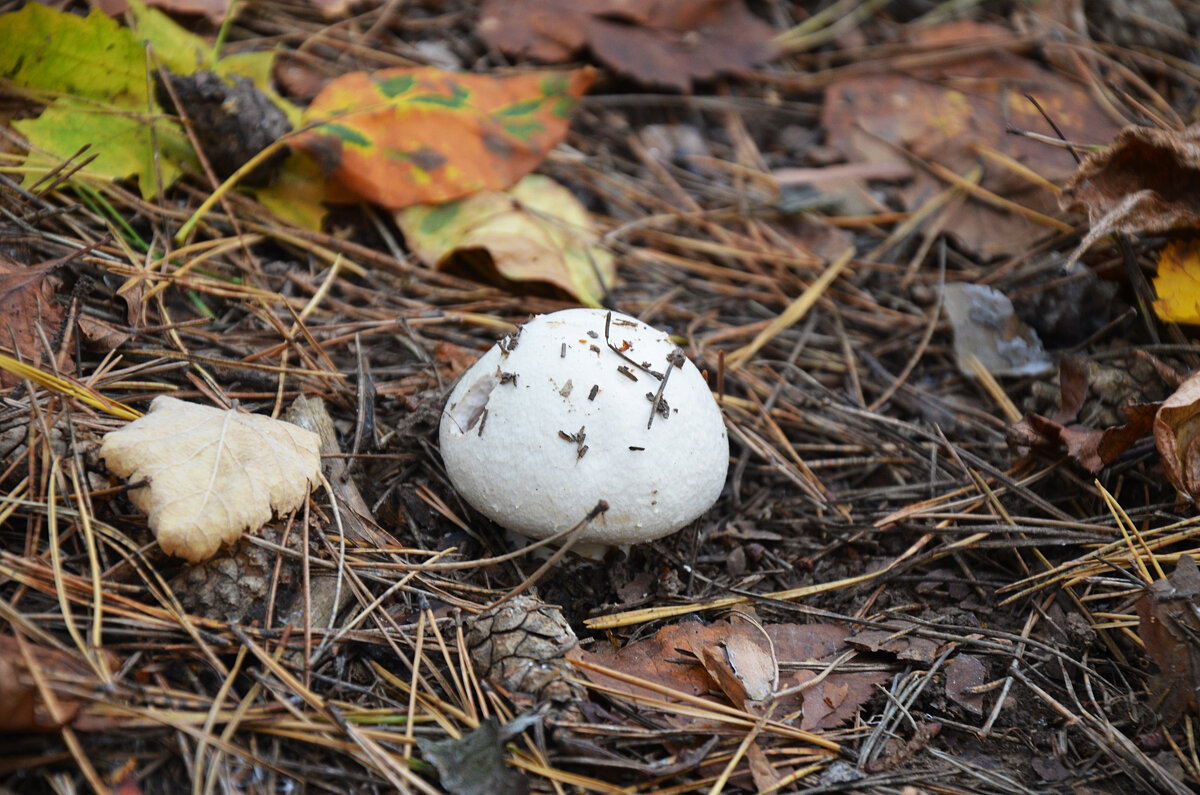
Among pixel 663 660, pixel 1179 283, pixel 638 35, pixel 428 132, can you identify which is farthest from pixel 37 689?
pixel 638 35

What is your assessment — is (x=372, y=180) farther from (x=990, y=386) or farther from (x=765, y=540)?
(x=990, y=386)

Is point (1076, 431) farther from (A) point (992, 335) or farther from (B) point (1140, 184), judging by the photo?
(B) point (1140, 184)

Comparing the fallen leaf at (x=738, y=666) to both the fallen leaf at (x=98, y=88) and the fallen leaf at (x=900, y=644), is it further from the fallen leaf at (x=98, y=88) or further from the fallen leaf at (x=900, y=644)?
the fallen leaf at (x=98, y=88)

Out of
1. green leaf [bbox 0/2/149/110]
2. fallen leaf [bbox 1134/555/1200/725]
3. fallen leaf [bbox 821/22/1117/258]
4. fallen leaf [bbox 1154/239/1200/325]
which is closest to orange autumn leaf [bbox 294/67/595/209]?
green leaf [bbox 0/2/149/110]

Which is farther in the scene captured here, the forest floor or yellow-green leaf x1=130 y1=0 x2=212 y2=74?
yellow-green leaf x1=130 y1=0 x2=212 y2=74

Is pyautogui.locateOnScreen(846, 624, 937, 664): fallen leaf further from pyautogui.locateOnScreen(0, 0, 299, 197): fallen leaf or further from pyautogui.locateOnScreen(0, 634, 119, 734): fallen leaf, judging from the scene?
pyautogui.locateOnScreen(0, 0, 299, 197): fallen leaf

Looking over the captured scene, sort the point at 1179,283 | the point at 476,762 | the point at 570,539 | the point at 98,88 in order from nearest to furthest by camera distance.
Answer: the point at 476,762, the point at 570,539, the point at 1179,283, the point at 98,88
